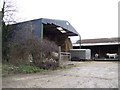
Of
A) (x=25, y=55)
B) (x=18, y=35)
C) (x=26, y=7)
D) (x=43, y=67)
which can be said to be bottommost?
(x=43, y=67)

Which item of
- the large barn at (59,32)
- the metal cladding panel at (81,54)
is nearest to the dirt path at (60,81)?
the large barn at (59,32)

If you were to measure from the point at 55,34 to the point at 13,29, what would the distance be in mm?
11558

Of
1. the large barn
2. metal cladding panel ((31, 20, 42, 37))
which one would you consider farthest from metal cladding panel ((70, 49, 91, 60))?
metal cladding panel ((31, 20, 42, 37))

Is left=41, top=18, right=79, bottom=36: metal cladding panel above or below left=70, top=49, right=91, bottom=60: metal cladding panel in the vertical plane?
above

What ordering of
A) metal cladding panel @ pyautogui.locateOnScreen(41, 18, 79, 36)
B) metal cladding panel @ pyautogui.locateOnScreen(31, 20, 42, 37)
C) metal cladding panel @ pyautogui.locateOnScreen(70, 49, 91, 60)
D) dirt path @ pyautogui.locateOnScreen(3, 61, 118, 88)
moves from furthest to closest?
metal cladding panel @ pyautogui.locateOnScreen(70, 49, 91, 60) → metal cladding panel @ pyautogui.locateOnScreen(41, 18, 79, 36) → metal cladding panel @ pyautogui.locateOnScreen(31, 20, 42, 37) → dirt path @ pyautogui.locateOnScreen(3, 61, 118, 88)

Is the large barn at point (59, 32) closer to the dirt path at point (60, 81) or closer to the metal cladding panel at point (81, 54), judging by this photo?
the metal cladding panel at point (81, 54)

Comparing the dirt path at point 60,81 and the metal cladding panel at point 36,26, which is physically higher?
the metal cladding panel at point 36,26

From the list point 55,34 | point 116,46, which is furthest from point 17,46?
point 116,46

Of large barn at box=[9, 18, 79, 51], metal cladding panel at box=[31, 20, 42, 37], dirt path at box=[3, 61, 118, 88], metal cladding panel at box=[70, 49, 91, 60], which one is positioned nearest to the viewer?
dirt path at box=[3, 61, 118, 88]

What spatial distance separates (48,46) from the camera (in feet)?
37.3

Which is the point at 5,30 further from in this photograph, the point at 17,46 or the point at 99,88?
the point at 99,88

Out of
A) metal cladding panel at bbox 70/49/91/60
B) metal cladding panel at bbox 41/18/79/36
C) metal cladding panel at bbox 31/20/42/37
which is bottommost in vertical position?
metal cladding panel at bbox 70/49/91/60

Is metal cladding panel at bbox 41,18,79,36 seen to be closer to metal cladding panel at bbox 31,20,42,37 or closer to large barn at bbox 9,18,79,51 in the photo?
large barn at bbox 9,18,79,51

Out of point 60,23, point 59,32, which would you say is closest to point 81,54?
point 59,32
